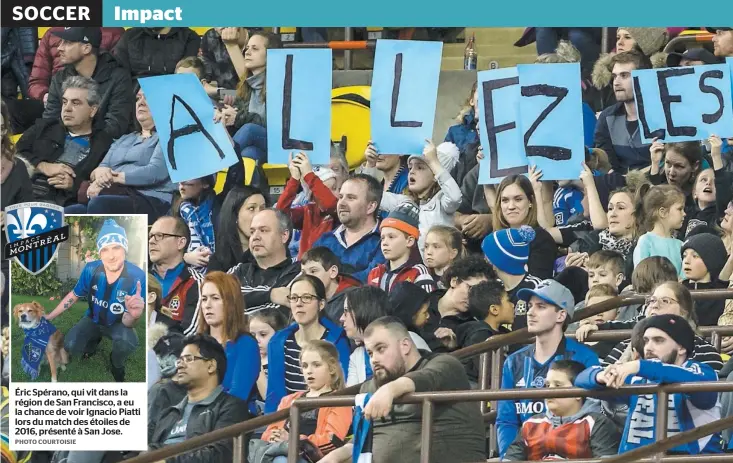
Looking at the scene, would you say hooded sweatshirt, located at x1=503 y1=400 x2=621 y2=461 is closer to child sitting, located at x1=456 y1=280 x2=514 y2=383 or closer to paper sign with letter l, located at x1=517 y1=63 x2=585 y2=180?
child sitting, located at x1=456 y1=280 x2=514 y2=383

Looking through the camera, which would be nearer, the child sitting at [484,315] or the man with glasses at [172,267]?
the child sitting at [484,315]

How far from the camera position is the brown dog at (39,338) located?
35.9 ft

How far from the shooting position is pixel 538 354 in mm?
8578

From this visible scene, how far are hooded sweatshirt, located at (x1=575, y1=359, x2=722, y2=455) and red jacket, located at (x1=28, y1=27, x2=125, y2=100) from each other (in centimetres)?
599

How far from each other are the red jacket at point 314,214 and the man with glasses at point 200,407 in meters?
1.11

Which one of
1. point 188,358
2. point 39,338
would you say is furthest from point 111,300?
point 188,358

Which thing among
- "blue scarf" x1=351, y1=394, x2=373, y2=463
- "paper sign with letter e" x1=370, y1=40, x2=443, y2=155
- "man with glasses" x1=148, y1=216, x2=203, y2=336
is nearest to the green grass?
"man with glasses" x1=148, y1=216, x2=203, y2=336

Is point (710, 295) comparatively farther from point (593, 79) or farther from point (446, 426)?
point (593, 79)

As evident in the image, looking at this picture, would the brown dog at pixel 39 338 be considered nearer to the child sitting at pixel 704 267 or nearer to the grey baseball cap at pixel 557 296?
the grey baseball cap at pixel 557 296

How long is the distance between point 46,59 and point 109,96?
927mm

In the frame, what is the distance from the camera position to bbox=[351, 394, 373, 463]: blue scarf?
8.16 meters

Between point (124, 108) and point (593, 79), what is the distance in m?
2.98

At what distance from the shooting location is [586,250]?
10227 millimetres

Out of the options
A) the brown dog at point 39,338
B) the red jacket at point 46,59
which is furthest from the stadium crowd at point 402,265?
the brown dog at point 39,338
